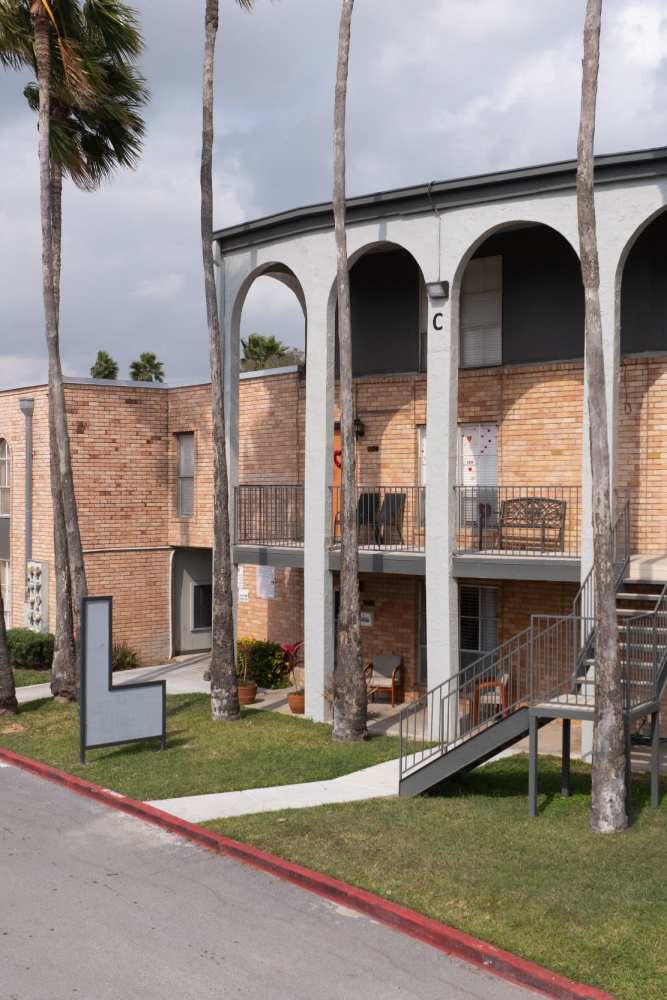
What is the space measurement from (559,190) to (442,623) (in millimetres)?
7256

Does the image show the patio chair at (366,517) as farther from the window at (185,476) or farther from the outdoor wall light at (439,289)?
the window at (185,476)

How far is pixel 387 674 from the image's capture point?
2161 cm

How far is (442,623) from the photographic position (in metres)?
18.2

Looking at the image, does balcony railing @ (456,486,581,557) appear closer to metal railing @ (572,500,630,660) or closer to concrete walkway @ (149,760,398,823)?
metal railing @ (572,500,630,660)

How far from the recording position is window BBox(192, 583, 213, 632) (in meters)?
27.8

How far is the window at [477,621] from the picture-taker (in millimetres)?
20656

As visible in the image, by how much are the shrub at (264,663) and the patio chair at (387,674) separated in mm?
2551

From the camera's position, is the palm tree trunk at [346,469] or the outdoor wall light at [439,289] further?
the outdoor wall light at [439,289]

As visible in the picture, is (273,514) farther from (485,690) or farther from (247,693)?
(485,690)

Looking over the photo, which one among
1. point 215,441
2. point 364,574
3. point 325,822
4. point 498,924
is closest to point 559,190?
point 215,441

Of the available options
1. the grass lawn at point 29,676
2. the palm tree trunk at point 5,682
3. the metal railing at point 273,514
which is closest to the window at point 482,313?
the metal railing at point 273,514

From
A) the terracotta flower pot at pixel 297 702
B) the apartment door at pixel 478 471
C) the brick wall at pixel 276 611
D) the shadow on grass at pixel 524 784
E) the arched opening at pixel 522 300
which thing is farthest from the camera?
the brick wall at pixel 276 611

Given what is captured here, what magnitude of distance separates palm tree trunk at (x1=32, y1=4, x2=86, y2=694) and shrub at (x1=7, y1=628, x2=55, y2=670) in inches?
170

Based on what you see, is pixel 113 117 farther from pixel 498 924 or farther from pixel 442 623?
pixel 498 924
